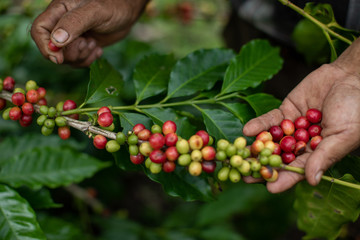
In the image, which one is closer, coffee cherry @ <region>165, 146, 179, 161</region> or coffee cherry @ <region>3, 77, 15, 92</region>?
coffee cherry @ <region>165, 146, 179, 161</region>

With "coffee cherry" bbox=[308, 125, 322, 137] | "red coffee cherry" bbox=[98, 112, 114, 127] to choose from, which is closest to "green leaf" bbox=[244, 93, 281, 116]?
"coffee cherry" bbox=[308, 125, 322, 137]

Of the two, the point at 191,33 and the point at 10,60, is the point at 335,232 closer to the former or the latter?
the point at 10,60

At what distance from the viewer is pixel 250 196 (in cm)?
302

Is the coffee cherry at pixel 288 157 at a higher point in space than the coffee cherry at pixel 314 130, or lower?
lower

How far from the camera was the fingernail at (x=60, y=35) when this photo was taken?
1621mm

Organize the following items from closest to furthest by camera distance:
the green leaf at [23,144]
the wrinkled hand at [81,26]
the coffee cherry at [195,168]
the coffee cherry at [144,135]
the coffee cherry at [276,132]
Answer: the coffee cherry at [195,168] < the coffee cherry at [144,135] < the coffee cherry at [276,132] < the wrinkled hand at [81,26] < the green leaf at [23,144]

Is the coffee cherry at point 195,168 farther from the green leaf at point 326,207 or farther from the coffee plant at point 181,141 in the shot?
the green leaf at point 326,207

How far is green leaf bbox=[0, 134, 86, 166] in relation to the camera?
2.02 metres

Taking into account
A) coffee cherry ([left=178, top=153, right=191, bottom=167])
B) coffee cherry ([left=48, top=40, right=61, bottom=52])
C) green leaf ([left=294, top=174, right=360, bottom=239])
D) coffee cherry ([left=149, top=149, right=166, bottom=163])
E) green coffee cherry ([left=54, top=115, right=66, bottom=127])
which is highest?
coffee cherry ([left=48, top=40, right=61, bottom=52])

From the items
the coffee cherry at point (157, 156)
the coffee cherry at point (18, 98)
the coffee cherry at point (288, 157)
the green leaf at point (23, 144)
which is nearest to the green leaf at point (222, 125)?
the coffee cherry at point (288, 157)

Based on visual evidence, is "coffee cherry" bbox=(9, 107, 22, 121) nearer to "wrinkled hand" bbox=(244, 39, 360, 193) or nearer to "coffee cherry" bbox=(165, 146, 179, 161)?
"coffee cherry" bbox=(165, 146, 179, 161)

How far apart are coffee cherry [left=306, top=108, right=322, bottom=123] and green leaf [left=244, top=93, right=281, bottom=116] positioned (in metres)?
0.17

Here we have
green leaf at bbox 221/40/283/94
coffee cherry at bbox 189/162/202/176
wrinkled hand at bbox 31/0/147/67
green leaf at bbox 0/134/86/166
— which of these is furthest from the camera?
green leaf at bbox 0/134/86/166

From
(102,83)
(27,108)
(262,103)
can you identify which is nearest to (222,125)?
(262,103)
